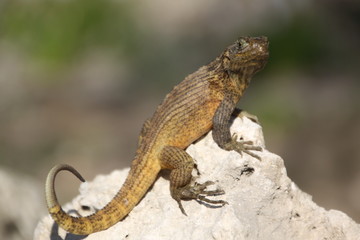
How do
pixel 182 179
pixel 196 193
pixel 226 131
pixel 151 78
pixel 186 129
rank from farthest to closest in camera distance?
pixel 151 78 → pixel 186 129 → pixel 226 131 → pixel 182 179 → pixel 196 193

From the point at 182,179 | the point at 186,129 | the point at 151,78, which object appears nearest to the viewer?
the point at 182,179

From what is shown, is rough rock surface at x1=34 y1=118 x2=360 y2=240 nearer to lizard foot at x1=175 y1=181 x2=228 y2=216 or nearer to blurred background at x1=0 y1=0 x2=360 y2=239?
lizard foot at x1=175 y1=181 x2=228 y2=216

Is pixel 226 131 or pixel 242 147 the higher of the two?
pixel 226 131

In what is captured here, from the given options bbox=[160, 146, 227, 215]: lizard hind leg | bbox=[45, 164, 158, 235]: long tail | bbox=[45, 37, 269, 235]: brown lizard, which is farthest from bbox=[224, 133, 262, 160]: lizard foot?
bbox=[45, 164, 158, 235]: long tail

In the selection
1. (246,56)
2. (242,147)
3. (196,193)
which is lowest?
(196,193)

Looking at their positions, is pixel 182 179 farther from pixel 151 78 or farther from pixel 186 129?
pixel 151 78

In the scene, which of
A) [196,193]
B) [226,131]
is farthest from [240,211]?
[226,131]

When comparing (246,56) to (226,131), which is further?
(246,56)

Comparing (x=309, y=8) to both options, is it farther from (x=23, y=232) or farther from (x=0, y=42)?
(x=23, y=232)
